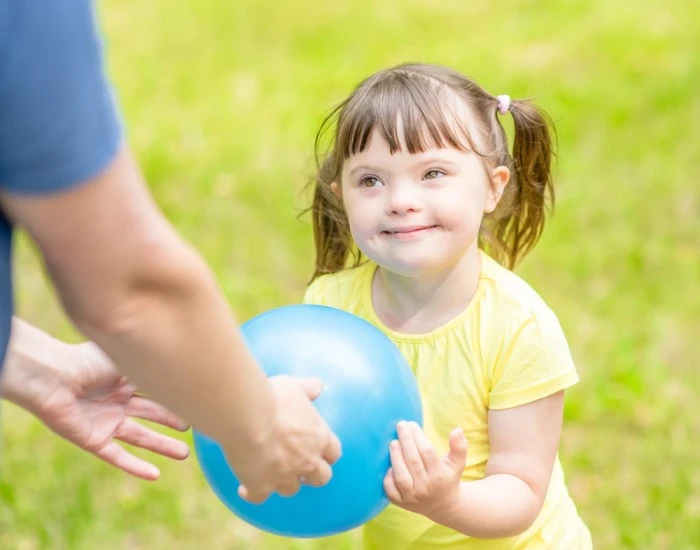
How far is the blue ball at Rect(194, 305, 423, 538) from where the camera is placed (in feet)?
6.47

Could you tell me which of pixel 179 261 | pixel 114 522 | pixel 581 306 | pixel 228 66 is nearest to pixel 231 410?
pixel 179 261

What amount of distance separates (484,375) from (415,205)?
360mm

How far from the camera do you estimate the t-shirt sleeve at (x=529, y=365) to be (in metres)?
2.12

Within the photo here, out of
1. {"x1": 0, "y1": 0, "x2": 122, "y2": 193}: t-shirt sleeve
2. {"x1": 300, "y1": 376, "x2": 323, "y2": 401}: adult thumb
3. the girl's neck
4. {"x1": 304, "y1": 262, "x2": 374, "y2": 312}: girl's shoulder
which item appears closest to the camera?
{"x1": 0, "y1": 0, "x2": 122, "y2": 193}: t-shirt sleeve

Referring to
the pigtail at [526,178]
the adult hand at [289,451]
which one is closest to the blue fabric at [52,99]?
the adult hand at [289,451]

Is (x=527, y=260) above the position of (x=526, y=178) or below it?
below

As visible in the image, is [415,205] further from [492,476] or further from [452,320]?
[492,476]

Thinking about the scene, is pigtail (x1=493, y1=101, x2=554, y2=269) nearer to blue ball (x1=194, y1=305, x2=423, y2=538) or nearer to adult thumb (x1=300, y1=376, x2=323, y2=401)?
blue ball (x1=194, y1=305, x2=423, y2=538)

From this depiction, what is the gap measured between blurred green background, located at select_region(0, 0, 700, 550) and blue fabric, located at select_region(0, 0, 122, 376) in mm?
1518

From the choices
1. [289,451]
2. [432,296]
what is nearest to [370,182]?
[432,296]

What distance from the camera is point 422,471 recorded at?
1975 millimetres

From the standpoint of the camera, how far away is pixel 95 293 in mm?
1422

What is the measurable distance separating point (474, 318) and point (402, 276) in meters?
0.18

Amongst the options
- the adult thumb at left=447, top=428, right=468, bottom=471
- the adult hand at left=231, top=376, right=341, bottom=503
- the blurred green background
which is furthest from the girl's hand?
the blurred green background
